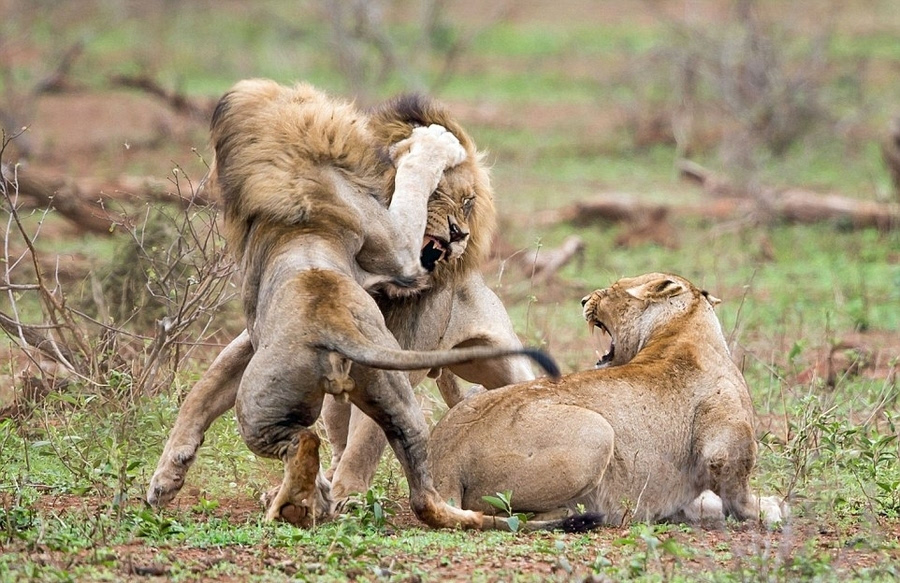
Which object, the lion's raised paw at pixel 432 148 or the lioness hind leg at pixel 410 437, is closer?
the lioness hind leg at pixel 410 437

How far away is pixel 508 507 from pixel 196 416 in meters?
1.13

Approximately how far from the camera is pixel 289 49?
22.0 meters

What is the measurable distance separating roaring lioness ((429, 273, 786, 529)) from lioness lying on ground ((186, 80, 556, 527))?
26 cm

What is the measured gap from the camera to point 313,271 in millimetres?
4461

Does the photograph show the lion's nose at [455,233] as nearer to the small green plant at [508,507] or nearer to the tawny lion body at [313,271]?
the tawny lion body at [313,271]

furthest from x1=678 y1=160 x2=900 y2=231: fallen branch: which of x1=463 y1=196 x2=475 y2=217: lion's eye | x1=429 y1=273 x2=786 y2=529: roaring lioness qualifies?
x1=463 y1=196 x2=475 y2=217: lion's eye

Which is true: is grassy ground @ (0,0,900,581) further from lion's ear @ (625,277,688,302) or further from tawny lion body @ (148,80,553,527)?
lion's ear @ (625,277,688,302)

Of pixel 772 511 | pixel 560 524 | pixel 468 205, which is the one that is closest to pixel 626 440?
pixel 560 524

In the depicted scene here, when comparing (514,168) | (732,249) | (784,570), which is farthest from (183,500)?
(514,168)

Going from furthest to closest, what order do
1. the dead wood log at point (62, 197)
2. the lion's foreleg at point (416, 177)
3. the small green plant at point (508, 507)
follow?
1. the dead wood log at point (62, 197)
2. the lion's foreleg at point (416, 177)
3. the small green plant at point (508, 507)

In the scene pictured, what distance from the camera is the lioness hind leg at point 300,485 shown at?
4348 mm

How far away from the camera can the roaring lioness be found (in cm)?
481

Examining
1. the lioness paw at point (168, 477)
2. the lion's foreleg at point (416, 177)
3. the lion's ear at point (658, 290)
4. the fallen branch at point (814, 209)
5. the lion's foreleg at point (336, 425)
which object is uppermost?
the lion's foreleg at point (416, 177)

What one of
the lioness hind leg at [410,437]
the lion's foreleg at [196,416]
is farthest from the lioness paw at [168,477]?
the lioness hind leg at [410,437]
